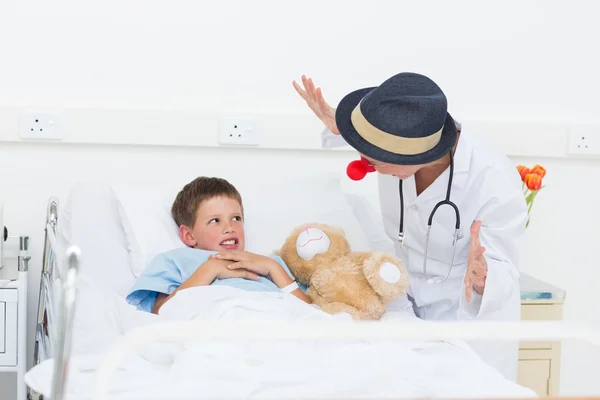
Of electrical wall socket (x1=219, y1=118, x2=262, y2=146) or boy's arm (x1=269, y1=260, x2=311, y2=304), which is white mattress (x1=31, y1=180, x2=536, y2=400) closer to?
boy's arm (x1=269, y1=260, x2=311, y2=304)

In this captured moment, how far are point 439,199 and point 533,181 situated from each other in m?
0.62

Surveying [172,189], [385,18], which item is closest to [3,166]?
[172,189]

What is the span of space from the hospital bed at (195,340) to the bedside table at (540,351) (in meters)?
0.53

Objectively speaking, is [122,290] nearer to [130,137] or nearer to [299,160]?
[130,137]

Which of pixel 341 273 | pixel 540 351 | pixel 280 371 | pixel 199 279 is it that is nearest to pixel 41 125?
pixel 199 279

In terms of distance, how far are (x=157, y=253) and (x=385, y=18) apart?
1153mm

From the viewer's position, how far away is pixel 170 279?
6.98 feet

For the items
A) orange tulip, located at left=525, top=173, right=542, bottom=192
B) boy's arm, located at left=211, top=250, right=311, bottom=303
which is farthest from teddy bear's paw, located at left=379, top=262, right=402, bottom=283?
orange tulip, located at left=525, top=173, right=542, bottom=192

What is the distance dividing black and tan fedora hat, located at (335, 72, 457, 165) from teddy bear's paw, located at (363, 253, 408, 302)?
293 millimetres

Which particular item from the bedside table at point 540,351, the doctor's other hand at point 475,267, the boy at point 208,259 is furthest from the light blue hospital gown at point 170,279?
the bedside table at point 540,351

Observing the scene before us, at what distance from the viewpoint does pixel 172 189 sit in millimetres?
2512

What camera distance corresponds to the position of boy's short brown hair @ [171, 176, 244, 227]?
7.59ft

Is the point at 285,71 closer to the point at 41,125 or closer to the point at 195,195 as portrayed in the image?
the point at 195,195

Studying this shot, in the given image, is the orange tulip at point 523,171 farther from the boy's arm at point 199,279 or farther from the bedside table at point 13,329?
the bedside table at point 13,329
